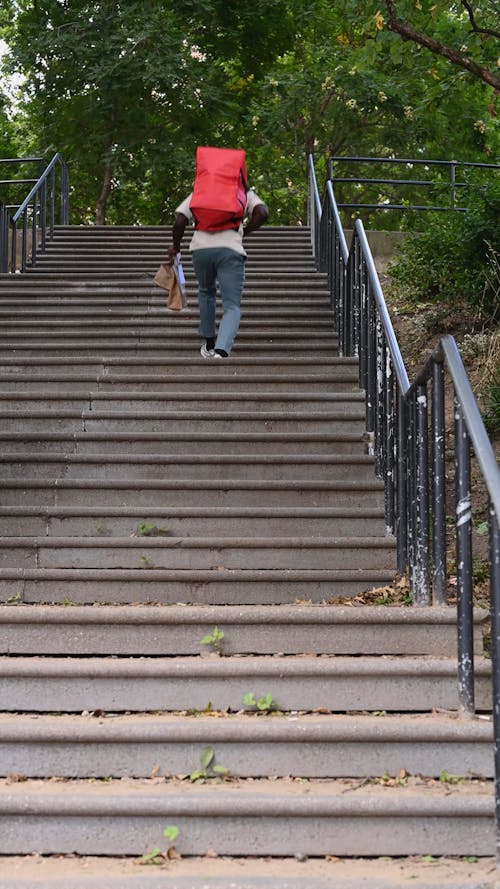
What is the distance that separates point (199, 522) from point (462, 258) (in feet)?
15.7

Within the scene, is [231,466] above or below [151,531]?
above

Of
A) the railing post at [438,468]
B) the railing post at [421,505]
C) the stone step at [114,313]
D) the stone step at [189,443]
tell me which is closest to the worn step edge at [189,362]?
the stone step at [114,313]

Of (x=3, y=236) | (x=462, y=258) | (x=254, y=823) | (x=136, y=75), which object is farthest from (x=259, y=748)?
(x=136, y=75)

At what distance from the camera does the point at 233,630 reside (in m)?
4.38

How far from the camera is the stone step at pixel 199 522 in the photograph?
18.1ft

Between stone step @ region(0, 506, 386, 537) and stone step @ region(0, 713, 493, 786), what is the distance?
180 cm

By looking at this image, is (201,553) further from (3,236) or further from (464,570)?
(3,236)

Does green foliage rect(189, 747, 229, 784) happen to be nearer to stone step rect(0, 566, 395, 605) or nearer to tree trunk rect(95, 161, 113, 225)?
stone step rect(0, 566, 395, 605)

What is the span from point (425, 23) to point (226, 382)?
10.6 ft

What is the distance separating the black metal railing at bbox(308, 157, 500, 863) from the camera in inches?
140

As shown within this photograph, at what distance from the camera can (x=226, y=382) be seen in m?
7.18

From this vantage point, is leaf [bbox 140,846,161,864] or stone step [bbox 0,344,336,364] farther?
Answer: stone step [bbox 0,344,336,364]

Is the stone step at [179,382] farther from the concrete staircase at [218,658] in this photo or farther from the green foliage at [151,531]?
the green foliage at [151,531]

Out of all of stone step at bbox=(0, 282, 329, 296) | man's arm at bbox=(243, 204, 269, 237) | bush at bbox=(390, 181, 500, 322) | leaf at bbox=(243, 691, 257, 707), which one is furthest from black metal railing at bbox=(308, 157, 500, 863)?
bush at bbox=(390, 181, 500, 322)
